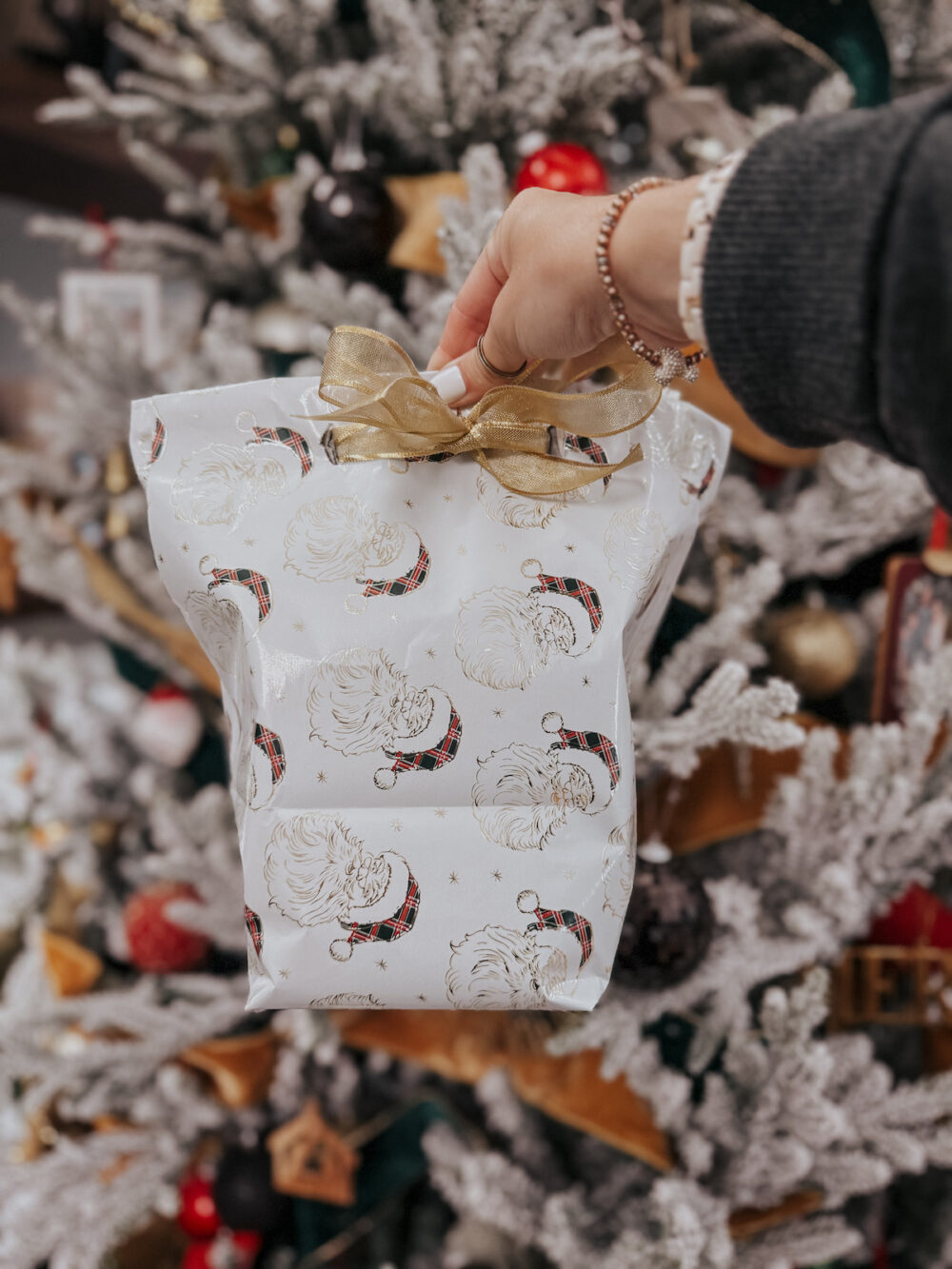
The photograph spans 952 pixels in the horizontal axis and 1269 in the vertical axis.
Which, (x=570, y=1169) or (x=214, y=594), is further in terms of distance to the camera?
(x=570, y=1169)

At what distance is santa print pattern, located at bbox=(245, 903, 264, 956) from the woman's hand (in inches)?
13.2

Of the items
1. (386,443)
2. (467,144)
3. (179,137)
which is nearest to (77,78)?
(179,137)

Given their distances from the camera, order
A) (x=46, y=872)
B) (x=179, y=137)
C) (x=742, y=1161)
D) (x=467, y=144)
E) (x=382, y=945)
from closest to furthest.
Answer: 1. (x=382, y=945)
2. (x=742, y=1161)
3. (x=467, y=144)
4. (x=179, y=137)
5. (x=46, y=872)

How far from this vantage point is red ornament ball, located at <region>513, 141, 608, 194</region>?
74cm

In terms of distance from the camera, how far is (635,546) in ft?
1.66

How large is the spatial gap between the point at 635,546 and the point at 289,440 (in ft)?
0.73

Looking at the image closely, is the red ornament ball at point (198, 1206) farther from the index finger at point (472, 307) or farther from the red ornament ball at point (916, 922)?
the index finger at point (472, 307)

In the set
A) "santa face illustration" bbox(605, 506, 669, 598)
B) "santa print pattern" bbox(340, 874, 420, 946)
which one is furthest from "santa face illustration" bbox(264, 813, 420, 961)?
"santa face illustration" bbox(605, 506, 669, 598)

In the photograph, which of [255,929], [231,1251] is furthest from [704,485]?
[231,1251]

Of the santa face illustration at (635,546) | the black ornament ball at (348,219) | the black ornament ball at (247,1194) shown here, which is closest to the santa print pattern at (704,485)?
the santa face illustration at (635,546)

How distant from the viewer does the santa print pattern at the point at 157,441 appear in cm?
51

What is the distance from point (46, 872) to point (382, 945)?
0.89m

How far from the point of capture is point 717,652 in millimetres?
750

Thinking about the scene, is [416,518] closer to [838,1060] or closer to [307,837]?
[307,837]
